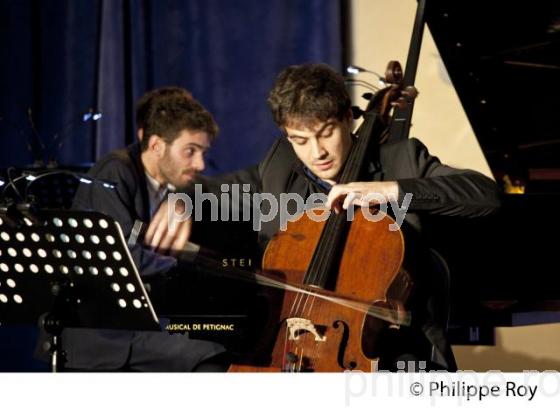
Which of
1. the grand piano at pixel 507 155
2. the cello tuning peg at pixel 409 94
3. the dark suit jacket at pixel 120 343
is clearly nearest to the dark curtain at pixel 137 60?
the grand piano at pixel 507 155

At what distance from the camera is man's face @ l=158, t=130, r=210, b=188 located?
285 cm

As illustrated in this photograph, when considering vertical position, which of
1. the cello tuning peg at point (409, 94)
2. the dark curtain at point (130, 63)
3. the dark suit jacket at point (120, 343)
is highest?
the dark curtain at point (130, 63)

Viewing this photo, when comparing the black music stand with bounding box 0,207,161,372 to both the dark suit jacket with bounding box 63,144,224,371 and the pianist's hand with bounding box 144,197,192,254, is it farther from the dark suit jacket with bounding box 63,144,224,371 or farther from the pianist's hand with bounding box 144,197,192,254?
the dark suit jacket with bounding box 63,144,224,371

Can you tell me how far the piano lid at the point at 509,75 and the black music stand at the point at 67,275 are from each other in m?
1.37

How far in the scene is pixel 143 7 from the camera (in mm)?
3797

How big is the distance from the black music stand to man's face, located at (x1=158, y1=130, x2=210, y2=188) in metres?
0.86

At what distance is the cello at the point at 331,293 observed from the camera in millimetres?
1924

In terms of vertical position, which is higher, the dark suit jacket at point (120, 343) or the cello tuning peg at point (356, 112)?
the cello tuning peg at point (356, 112)

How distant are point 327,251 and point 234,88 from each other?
181cm

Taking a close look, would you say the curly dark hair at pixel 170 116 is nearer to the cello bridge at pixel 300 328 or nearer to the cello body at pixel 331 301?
the cello body at pixel 331 301

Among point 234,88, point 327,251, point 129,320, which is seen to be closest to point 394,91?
point 327,251

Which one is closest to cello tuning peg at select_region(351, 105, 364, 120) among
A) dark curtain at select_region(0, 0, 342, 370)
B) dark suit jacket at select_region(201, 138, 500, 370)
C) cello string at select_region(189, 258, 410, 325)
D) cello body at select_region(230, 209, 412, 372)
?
dark suit jacket at select_region(201, 138, 500, 370)
